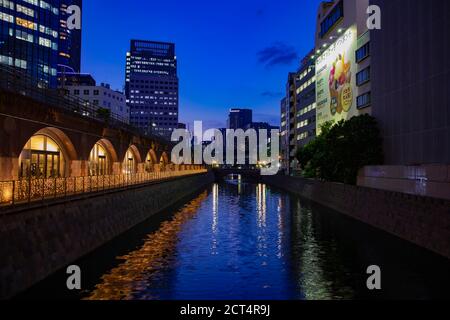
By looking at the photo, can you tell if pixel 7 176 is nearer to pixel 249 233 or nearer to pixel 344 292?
pixel 249 233

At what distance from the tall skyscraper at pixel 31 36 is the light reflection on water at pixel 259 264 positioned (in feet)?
313

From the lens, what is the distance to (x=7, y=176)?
27.0m

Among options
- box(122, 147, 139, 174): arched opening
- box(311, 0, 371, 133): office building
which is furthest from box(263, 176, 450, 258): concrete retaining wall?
box(122, 147, 139, 174): arched opening

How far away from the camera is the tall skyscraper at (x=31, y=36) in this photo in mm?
117312

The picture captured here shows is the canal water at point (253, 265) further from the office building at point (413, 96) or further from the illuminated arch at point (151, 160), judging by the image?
the illuminated arch at point (151, 160)

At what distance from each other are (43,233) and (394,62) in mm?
38220

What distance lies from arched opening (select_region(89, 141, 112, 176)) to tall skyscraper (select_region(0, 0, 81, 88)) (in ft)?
222

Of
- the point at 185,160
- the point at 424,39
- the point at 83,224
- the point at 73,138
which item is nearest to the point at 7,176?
the point at 83,224

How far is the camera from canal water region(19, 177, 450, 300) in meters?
18.5

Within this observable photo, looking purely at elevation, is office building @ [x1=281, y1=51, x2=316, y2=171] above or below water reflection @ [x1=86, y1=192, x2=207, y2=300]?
above

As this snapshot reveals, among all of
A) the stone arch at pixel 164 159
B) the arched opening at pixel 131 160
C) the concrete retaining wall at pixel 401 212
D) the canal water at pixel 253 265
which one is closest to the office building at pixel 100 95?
the stone arch at pixel 164 159

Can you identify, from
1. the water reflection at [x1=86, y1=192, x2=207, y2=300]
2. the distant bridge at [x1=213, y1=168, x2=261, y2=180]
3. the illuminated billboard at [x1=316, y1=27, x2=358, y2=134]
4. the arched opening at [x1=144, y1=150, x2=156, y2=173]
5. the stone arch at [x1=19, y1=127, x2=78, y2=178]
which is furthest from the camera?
the distant bridge at [x1=213, y1=168, x2=261, y2=180]

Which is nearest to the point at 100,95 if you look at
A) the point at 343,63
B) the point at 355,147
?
the point at 343,63

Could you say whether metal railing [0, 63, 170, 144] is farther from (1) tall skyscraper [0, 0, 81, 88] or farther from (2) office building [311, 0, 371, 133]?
(1) tall skyscraper [0, 0, 81, 88]
